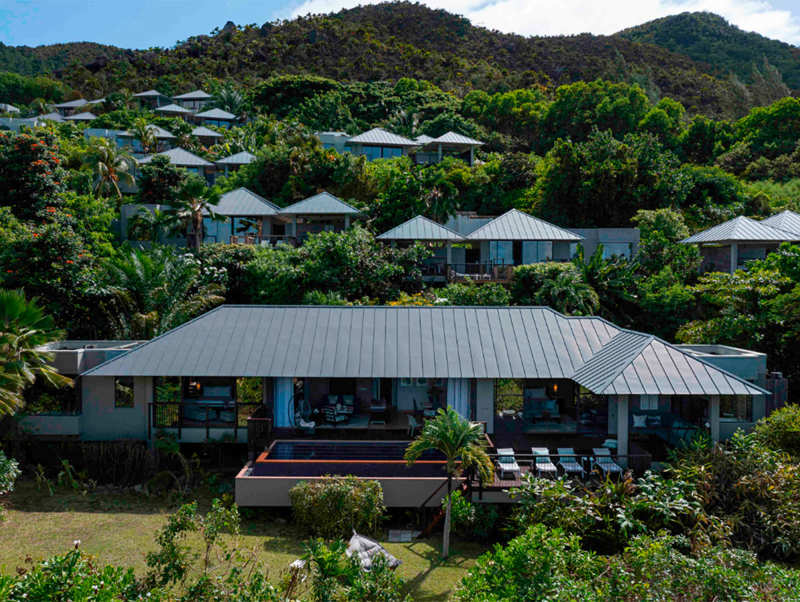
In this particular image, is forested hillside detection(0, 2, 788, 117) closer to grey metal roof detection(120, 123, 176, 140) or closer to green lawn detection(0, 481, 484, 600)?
grey metal roof detection(120, 123, 176, 140)

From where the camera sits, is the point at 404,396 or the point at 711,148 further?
the point at 711,148

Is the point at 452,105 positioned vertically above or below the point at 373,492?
above

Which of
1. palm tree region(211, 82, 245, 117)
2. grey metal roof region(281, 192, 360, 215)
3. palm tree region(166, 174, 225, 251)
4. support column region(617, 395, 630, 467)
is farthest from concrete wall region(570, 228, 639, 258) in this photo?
palm tree region(211, 82, 245, 117)

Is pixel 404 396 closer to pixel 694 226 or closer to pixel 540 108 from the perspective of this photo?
pixel 694 226

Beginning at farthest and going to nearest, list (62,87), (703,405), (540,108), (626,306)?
(62,87) → (540,108) → (626,306) → (703,405)

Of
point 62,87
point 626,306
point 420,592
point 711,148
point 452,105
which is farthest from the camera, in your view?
point 62,87

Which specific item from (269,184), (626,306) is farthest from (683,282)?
(269,184)

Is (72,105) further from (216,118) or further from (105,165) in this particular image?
(105,165)
